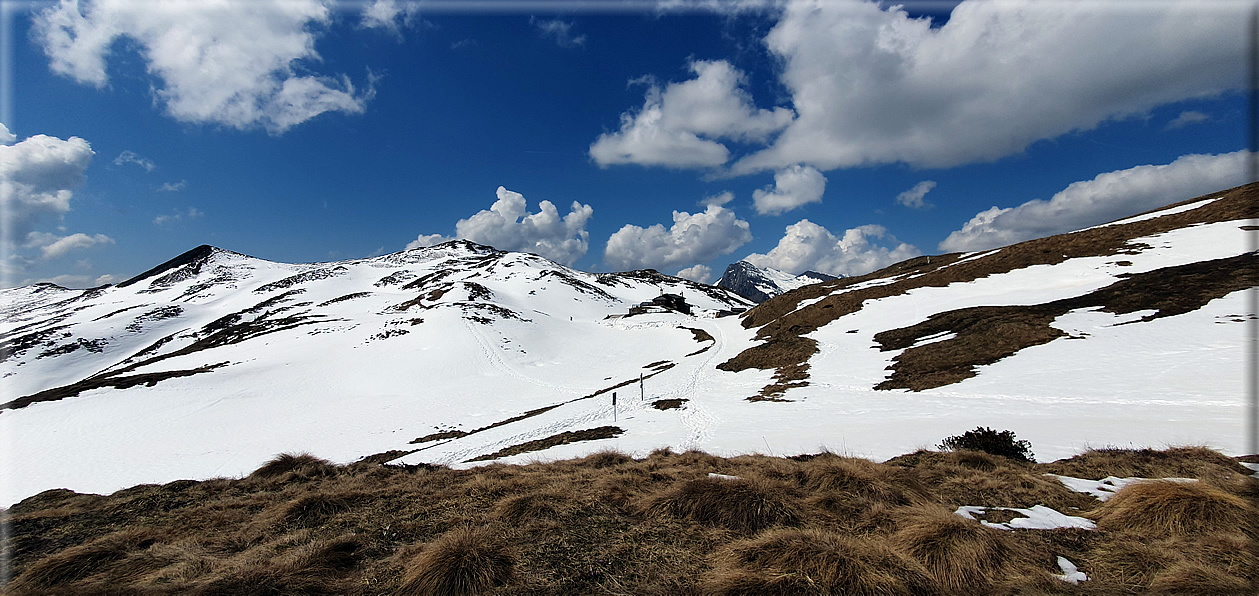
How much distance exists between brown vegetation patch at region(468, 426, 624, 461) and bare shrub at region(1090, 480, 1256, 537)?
1738cm

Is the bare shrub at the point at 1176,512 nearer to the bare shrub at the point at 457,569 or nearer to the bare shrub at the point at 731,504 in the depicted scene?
the bare shrub at the point at 731,504

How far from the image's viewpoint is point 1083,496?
7242 millimetres

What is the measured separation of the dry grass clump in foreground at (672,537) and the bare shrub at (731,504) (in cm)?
3

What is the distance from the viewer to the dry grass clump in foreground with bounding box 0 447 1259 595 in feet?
14.7

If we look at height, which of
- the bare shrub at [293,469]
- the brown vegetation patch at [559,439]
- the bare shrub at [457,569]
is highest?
the bare shrub at [457,569]

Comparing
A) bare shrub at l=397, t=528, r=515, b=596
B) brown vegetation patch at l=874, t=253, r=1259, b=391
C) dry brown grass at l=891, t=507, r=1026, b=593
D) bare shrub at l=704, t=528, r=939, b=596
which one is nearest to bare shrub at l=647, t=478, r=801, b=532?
bare shrub at l=704, t=528, r=939, b=596

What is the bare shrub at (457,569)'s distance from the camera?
4.52 meters

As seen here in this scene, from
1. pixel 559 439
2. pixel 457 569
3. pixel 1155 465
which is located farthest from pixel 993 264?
pixel 457 569

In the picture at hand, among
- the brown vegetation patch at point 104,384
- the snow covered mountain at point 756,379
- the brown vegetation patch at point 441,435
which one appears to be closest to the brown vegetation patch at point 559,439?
the snow covered mountain at point 756,379

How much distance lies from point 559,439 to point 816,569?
18480mm

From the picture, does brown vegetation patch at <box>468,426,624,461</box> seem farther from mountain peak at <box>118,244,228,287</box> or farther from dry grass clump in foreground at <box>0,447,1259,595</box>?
mountain peak at <box>118,244,228,287</box>

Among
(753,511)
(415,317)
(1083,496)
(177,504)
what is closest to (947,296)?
(1083,496)

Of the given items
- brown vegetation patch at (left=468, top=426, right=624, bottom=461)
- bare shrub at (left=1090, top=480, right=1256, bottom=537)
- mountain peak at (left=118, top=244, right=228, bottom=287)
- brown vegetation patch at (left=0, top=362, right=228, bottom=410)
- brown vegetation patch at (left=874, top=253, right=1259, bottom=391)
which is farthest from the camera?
mountain peak at (left=118, top=244, right=228, bottom=287)

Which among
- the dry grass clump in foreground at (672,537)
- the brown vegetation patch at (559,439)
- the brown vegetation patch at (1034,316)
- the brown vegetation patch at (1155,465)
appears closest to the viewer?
the dry grass clump in foreground at (672,537)
